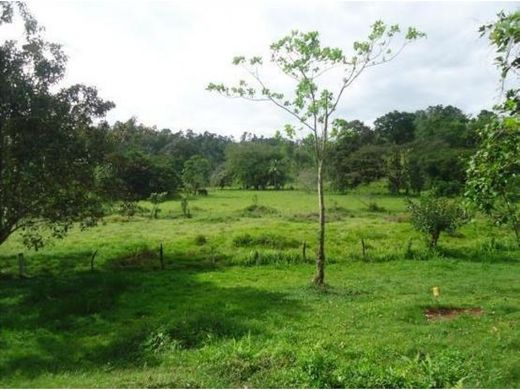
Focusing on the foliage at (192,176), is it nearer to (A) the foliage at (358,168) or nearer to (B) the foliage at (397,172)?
(A) the foliage at (358,168)

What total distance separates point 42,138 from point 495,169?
19.4m

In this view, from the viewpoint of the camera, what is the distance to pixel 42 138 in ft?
72.8

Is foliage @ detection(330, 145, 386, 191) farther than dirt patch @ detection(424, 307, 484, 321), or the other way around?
foliage @ detection(330, 145, 386, 191)

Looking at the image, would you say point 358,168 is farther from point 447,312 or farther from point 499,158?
point 499,158

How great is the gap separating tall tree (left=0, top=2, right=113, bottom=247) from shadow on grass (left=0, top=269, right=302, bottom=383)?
3.80 metres

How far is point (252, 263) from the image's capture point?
3123 cm

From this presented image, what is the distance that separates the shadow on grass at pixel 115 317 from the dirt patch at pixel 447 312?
4.80 meters

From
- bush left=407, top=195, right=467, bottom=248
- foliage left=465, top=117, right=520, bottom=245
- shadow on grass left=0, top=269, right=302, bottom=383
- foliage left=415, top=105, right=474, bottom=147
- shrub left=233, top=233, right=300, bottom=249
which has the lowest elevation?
shadow on grass left=0, top=269, right=302, bottom=383

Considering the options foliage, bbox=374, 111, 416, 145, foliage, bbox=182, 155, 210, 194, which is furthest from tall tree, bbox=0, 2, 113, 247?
foliage, bbox=374, 111, 416, 145

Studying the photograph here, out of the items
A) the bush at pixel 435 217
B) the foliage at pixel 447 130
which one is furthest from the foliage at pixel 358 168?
the bush at pixel 435 217

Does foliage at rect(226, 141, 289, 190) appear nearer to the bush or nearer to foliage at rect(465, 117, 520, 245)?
the bush

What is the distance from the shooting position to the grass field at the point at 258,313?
12.4m

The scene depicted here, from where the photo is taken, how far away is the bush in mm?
33906

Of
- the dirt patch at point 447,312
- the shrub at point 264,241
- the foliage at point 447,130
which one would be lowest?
the dirt patch at point 447,312
